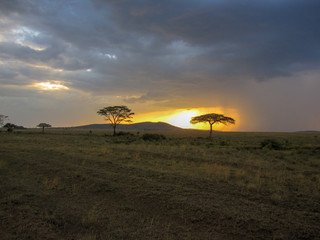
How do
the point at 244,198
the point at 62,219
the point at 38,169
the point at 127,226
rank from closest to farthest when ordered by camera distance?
1. the point at 127,226
2. the point at 62,219
3. the point at 244,198
4. the point at 38,169

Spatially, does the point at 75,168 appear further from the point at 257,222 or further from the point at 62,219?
the point at 257,222

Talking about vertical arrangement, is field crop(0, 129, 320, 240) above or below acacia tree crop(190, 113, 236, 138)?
below

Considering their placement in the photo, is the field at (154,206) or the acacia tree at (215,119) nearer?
the field at (154,206)

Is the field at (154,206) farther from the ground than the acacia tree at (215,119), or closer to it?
closer to it

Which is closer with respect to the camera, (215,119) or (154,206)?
(154,206)

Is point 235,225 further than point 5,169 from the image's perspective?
No

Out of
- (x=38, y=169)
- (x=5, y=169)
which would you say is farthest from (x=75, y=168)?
(x=5, y=169)

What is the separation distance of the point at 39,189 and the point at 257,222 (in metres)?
7.51

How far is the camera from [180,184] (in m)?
8.42

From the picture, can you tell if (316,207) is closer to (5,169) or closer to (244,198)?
(244,198)

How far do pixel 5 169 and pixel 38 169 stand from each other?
1.82 metres

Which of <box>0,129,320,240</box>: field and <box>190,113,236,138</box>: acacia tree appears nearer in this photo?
<box>0,129,320,240</box>: field

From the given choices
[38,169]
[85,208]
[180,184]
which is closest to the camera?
[85,208]

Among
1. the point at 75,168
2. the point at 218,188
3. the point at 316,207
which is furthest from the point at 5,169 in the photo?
the point at 316,207
